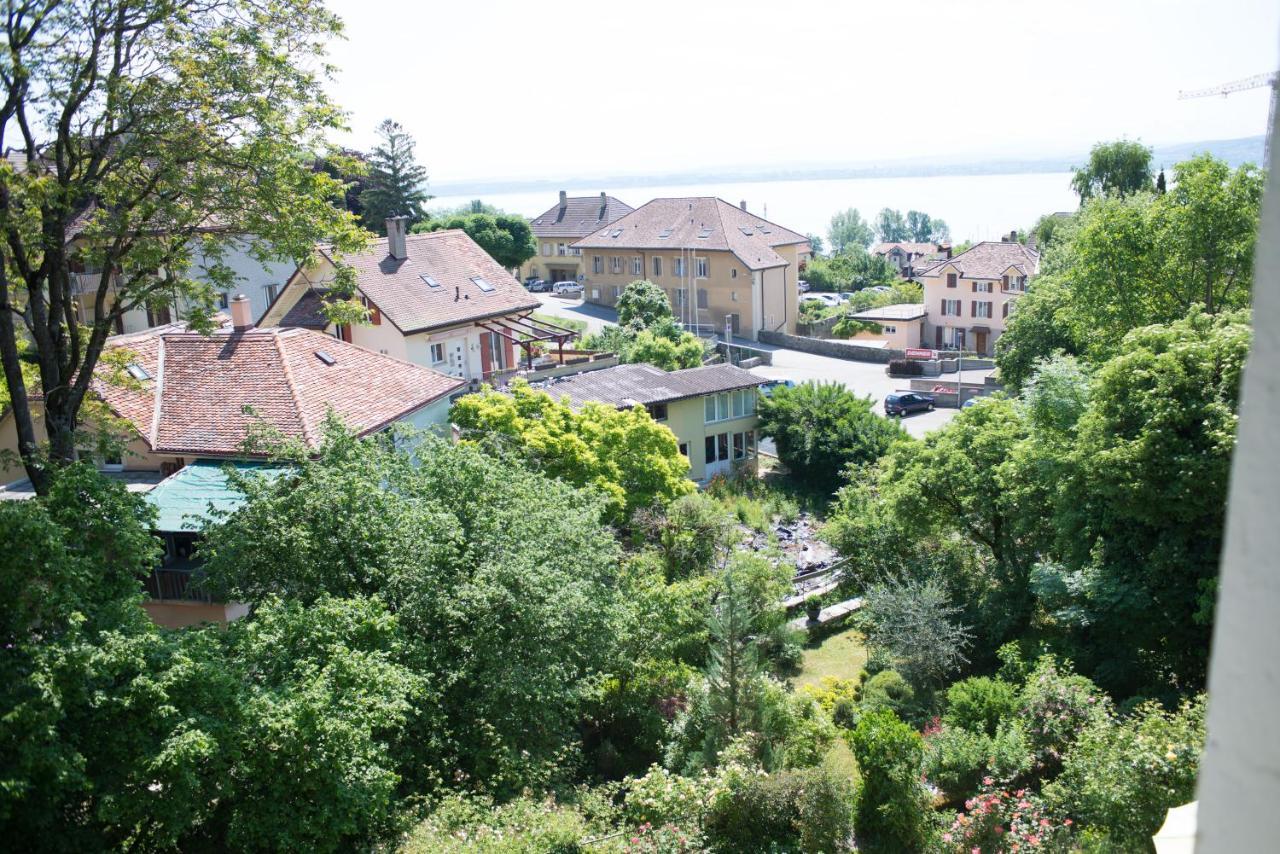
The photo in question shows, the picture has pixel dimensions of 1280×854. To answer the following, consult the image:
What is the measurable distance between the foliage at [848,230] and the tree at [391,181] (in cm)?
9636

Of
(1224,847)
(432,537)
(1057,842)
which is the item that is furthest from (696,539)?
(1224,847)

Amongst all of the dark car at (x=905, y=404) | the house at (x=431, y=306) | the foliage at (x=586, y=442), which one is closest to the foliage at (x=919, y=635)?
the foliage at (x=586, y=442)

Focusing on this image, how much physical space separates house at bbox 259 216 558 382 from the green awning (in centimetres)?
1243

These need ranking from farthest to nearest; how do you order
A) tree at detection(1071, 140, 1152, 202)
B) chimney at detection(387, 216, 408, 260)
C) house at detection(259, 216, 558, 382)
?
tree at detection(1071, 140, 1152, 202) → chimney at detection(387, 216, 408, 260) → house at detection(259, 216, 558, 382)

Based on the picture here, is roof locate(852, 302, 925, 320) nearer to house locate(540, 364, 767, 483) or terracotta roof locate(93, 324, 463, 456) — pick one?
house locate(540, 364, 767, 483)

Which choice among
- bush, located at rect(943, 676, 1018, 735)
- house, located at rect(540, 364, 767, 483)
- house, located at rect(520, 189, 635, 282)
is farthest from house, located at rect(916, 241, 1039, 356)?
bush, located at rect(943, 676, 1018, 735)

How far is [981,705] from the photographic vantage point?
20062mm

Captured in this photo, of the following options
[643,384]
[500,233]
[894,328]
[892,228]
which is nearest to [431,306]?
[643,384]

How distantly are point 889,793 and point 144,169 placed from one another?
1589 centimetres

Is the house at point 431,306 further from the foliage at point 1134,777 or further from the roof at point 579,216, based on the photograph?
the roof at point 579,216

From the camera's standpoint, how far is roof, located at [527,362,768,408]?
3662cm

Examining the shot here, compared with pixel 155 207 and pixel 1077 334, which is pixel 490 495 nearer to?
pixel 155 207

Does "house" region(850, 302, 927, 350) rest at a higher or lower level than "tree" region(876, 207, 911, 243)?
lower

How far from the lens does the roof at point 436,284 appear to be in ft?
119
